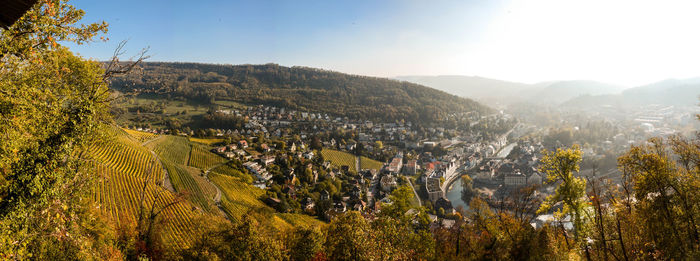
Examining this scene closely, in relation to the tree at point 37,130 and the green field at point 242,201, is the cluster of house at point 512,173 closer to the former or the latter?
the green field at point 242,201

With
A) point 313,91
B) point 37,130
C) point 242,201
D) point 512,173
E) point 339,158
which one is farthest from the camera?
point 313,91

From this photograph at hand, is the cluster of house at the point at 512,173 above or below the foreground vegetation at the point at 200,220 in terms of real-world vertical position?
below

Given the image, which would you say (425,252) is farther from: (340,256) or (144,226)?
(144,226)

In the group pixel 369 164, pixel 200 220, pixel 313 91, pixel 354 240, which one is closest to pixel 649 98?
pixel 313 91

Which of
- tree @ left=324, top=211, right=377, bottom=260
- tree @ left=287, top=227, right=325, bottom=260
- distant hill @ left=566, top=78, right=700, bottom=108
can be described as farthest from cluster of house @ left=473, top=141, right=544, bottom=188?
distant hill @ left=566, top=78, right=700, bottom=108

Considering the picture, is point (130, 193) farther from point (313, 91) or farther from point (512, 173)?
point (313, 91)

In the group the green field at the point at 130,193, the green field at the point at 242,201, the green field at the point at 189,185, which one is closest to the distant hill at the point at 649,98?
the green field at the point at 242,201
